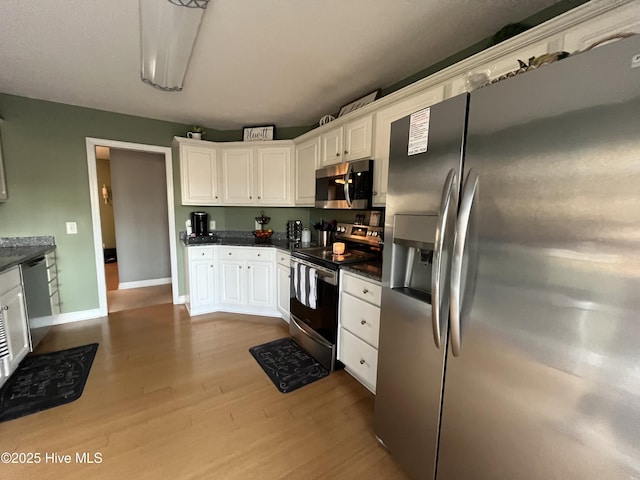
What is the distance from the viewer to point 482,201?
0.96 m

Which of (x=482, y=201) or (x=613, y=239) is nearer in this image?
(x=613, y=239)

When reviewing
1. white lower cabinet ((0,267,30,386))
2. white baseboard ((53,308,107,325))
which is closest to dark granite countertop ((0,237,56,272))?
white lower cabinet ((0,267,30,386))

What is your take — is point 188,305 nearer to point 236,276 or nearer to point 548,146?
point 236,276

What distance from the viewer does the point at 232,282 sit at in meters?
3.44

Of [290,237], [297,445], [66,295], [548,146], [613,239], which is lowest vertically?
[297,445]

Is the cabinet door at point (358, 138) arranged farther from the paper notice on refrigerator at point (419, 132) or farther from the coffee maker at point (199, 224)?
the coffee maker at point (199, 224)

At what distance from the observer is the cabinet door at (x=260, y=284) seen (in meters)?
3.28

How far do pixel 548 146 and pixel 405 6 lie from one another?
1268mm

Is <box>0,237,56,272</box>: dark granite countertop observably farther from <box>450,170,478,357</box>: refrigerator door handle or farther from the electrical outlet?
<box>450,170,478,357</box>: refrigerator door handle

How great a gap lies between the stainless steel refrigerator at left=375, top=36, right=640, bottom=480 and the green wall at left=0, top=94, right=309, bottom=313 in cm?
366

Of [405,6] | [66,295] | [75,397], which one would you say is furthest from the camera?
[66,295]

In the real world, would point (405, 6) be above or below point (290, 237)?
above

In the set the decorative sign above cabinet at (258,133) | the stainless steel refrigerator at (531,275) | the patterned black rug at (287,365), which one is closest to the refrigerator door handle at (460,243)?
the stainless steel refrigerator at (531,275)

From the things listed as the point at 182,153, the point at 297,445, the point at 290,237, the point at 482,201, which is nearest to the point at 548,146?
the point at 482,201
